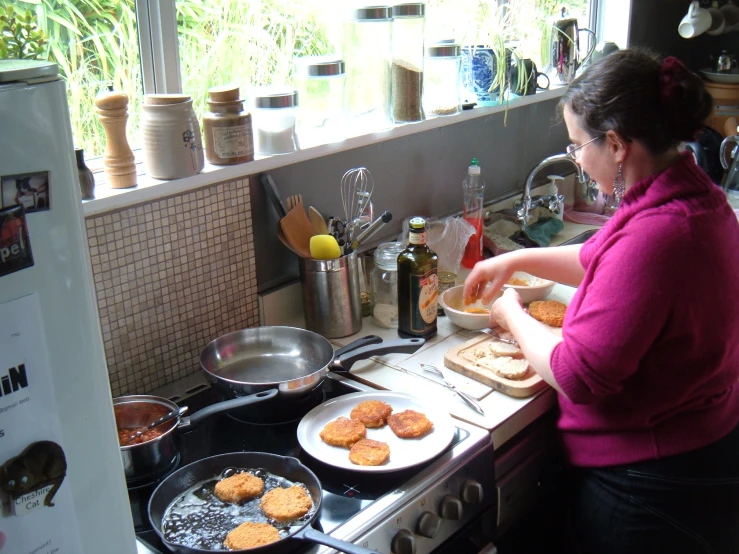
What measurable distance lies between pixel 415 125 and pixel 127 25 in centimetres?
69

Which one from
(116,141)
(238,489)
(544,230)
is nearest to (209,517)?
(238,489)

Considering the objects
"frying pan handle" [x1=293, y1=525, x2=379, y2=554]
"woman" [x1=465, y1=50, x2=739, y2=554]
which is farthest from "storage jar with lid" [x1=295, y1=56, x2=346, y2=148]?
"frying pan handle" [x1=293, y1=525, x2=379, y2=554]

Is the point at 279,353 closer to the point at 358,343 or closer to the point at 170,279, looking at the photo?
the point at 358,343

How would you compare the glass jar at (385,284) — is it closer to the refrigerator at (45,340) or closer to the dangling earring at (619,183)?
the dangling earring at (619,183)

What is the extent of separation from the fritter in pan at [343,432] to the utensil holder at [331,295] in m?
0.36

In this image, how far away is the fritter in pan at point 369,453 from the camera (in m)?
1.33

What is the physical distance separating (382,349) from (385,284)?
29cm

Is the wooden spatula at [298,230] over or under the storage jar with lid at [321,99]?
under

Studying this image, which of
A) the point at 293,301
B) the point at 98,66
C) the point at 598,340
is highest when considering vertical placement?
the point at 98,66

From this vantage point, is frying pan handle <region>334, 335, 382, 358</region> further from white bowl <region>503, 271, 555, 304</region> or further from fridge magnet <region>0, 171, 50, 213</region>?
fridge magnet <region>0, 171, 50, 213</region>

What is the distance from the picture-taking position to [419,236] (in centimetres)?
169

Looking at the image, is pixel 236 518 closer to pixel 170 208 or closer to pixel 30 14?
pixel 170 208

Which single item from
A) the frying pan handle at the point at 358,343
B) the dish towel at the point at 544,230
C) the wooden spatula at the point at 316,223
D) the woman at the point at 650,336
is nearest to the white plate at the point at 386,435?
the frying pan handle at the point at 358,343

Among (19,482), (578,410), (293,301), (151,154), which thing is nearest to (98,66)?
(151,154)
